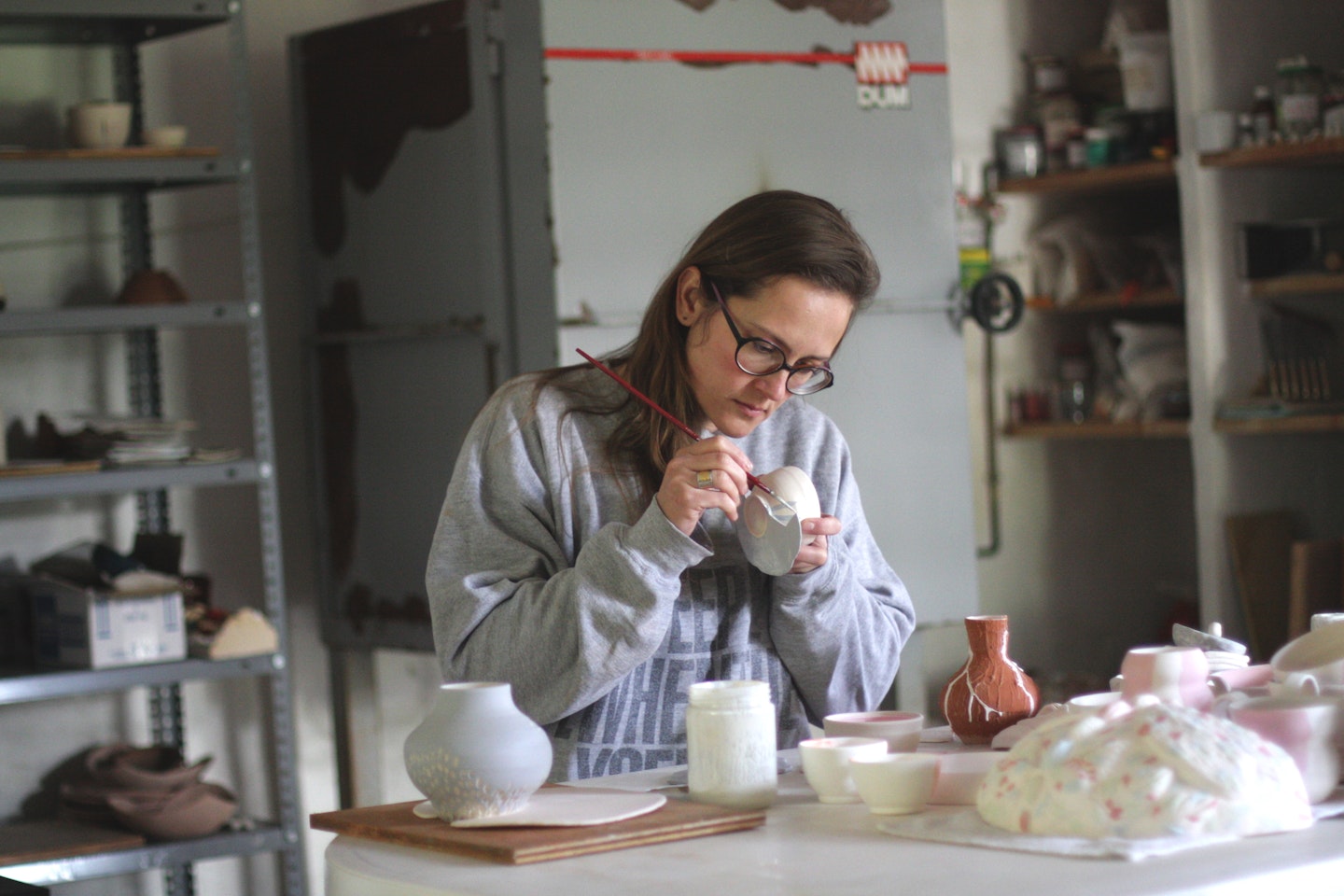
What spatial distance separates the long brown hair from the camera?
71.0 inches

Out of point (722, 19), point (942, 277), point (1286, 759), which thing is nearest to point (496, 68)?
point (722, 19)

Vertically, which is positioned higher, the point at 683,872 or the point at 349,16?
the point at 349,16

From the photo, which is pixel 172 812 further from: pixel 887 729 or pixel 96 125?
pixel 887 729

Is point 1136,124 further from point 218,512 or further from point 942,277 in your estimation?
point 218,512

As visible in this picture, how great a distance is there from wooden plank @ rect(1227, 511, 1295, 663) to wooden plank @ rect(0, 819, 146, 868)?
2.47 meters

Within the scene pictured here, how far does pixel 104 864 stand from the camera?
9.48ft

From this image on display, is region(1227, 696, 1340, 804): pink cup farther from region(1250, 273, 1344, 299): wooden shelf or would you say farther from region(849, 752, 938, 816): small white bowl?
region(1250, 273, 1344, 299): wooden shelf

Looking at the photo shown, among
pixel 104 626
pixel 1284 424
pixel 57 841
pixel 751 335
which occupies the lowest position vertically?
pixel 57 841

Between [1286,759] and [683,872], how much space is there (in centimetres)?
47

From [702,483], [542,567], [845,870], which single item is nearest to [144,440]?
[542,567]

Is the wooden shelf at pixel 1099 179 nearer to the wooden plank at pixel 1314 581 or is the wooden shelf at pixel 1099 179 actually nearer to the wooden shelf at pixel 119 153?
the wooden plank at pixel 1314 581

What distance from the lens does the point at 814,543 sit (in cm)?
Result: 177

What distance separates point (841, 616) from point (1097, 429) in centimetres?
242

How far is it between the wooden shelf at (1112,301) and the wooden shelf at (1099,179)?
28 cm
